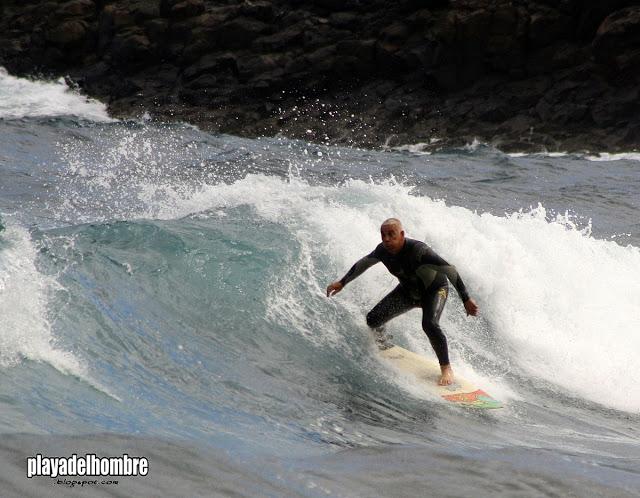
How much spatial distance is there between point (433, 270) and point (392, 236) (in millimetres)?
535

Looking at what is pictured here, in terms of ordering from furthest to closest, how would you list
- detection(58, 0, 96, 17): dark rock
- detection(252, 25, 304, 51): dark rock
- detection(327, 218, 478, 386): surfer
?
detection(58, 0, 96, 17): dark rock < detection(252, 25, 304, 51): dark rock < detection(327, 218, 478, 386): surfer

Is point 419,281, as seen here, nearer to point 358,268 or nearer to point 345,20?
point 358,268

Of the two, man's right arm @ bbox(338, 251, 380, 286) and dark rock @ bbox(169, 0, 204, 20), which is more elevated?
A: dark rock @ bbox(169, 0, 204, 20)

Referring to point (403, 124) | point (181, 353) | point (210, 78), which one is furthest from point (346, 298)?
point (210, 78)

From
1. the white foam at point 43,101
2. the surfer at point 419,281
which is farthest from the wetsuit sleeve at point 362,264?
the white foam at point 43,101

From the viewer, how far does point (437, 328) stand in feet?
24.8

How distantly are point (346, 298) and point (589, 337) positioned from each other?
2.64 meters

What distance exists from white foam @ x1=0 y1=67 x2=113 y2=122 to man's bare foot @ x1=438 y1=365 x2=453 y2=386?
20.0m

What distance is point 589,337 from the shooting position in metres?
9.52

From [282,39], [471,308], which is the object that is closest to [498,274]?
[471,308]

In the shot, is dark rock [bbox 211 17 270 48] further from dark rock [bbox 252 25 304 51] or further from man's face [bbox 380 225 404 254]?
man's face [bbox 380 225 404 254]

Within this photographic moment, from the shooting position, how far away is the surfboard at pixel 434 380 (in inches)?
283

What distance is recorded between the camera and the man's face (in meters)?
7.46

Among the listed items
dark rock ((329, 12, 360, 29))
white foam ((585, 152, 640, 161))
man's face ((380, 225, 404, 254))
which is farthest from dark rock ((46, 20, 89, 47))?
man's face ((380, 225, 404, 254))
